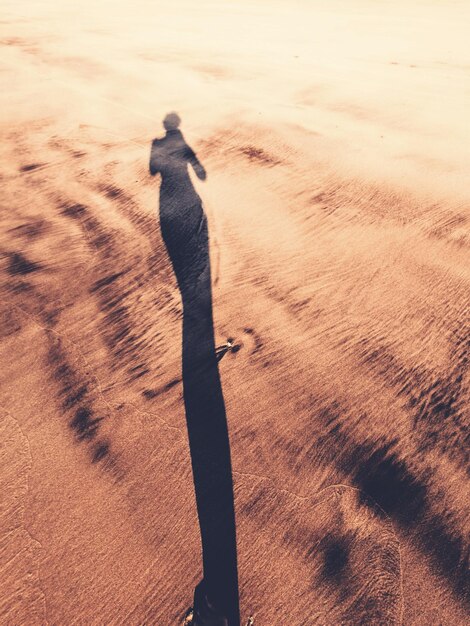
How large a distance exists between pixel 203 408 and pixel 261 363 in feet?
1.68

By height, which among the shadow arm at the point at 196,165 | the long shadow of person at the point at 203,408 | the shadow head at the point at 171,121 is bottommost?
the long shadow of person at the point at 203,408

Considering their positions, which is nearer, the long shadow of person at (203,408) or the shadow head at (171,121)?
the long shadow of person at (203,408)

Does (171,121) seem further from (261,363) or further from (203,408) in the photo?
(203,408)

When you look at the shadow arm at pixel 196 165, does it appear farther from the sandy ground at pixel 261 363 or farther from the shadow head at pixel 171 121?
the shadow head at pixel 171 121

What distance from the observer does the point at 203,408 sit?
254 cm

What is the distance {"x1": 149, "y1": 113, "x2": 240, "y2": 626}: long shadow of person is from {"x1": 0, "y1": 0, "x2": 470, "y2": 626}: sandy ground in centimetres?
7

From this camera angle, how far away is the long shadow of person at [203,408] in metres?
1.91

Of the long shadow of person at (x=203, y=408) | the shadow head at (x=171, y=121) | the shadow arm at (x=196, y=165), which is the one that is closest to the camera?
the long shadow of person at (x=203, y=408)

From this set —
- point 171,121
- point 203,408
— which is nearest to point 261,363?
point 203,408

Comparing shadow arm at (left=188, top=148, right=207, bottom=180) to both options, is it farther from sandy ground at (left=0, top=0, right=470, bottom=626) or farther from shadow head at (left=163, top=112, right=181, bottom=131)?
shadow head at (left=163, top=112, right=181, bottom=131)

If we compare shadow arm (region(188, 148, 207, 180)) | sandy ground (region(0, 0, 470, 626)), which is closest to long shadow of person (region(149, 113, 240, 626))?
sandy ground (region(0, 0, 470, 626))

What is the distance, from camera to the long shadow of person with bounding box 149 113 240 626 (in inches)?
75.4

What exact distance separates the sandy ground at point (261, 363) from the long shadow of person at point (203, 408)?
7cm

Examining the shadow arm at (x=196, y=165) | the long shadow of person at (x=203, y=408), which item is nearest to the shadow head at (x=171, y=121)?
the shadow arm at (x=196, y=165)
